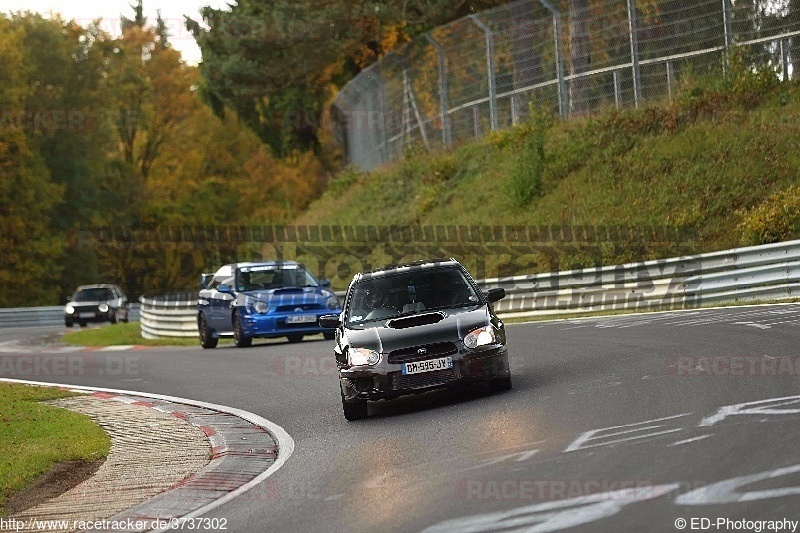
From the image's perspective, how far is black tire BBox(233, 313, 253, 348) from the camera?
82.9ft

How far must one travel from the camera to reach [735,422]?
9.34m

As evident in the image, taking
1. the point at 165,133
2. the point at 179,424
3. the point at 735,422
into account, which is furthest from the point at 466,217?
the point at 165,133

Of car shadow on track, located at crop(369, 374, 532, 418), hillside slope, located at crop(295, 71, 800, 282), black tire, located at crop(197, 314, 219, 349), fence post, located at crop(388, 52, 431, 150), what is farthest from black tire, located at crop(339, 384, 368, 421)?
fence post, located at crop(388, 52, 431, 150)

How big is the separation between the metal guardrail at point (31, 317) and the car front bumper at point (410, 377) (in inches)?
1888

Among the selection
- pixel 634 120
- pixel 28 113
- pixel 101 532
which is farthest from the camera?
pixel 28 113

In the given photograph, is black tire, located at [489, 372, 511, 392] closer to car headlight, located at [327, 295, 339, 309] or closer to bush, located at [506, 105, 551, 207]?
car headlight, located at [327, 295, 339, 309]

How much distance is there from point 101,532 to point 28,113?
65.4m

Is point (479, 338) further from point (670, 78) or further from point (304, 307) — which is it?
point (670, 78)

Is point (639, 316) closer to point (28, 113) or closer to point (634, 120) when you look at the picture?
point (634, 120)

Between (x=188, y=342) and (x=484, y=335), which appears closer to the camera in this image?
(x=484, y=335)

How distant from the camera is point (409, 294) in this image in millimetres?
13656

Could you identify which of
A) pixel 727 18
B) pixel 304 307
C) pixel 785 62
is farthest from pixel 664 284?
pixel 785 62

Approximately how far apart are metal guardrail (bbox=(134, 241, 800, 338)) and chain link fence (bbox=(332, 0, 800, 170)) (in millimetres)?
6860

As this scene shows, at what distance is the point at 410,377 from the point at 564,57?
20370mm
